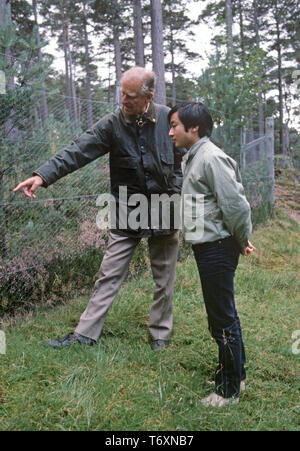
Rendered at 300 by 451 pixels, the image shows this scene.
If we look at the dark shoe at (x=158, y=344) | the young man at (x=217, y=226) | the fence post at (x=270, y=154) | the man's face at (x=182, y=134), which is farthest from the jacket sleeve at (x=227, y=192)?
the fence post at (x=270, y=154)

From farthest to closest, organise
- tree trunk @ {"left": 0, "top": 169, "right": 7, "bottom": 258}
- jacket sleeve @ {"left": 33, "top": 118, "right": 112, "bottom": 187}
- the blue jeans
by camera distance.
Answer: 1. tree trunk @ {"left": 0, "top": 169, "right": 7, "bottom": 258}
2. jacket sleeve @ {"left": 33, "top": 118, "right": 112, "bottom": 187}
3. the blue jeans

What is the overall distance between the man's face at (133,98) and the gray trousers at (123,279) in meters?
0.97

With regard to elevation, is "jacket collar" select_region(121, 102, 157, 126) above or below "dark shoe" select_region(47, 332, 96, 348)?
above

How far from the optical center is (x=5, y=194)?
378 centimetres

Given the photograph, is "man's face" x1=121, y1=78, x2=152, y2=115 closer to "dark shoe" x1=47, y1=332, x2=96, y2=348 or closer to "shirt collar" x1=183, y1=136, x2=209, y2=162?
"shirt collar" x1=183, y1=136, x2=209, y2=162

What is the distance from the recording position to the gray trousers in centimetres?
298

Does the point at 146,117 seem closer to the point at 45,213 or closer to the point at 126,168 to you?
the point at 126,168

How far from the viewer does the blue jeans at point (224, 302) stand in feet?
7.23

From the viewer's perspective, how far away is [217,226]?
2.18 m

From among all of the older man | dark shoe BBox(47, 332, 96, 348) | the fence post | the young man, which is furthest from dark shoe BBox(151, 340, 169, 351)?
the fence post

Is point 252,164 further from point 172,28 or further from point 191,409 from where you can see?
point 172,28

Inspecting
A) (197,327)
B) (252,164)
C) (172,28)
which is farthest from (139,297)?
(172,28)

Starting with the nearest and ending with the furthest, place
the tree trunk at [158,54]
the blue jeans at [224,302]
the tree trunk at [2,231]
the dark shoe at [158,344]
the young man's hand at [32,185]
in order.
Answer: the blue jeans at [224,302], the young man's hand at [32,185], the dark shoe at [158,344], the tree trunk at [2,231], the tree trunk at [158,54]

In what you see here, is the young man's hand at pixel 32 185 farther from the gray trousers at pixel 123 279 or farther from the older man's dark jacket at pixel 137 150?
the gray trousers at pixel 123 279
